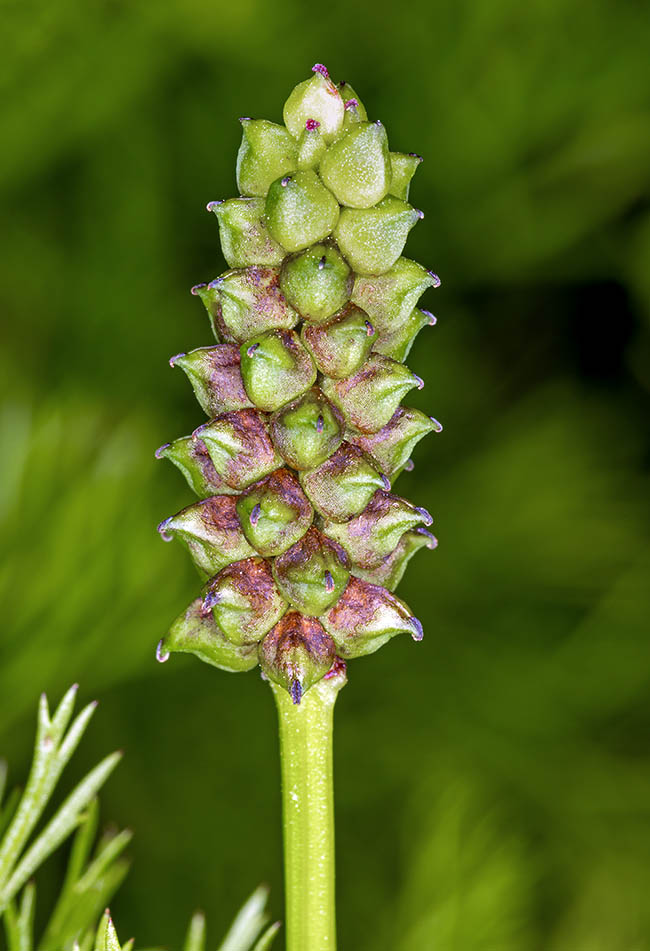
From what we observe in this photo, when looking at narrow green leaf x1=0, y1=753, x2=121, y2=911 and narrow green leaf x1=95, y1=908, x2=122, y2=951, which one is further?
narrow green leaf x1=0, y1=753, x2=121, y2=911

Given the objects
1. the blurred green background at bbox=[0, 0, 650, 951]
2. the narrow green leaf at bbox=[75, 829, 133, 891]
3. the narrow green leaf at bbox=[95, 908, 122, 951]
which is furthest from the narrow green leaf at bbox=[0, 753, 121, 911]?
the blurred green background at bbox=[0, 0, 650, 951]

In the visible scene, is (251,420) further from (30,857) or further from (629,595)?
(629,595)

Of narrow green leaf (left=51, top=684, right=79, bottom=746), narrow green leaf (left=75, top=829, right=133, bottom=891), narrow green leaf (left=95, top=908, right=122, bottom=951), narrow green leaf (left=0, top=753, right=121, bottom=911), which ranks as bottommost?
narrow green leaf (left=95, top=908, right=122, bottom=951)

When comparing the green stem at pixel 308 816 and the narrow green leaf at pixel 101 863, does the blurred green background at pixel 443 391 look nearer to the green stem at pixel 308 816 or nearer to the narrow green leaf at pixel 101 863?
the narrow green leaf at pixel 101 863

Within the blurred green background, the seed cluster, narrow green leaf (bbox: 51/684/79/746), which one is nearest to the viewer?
the seed cluster

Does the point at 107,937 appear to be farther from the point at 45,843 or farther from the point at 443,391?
the point at 443,391

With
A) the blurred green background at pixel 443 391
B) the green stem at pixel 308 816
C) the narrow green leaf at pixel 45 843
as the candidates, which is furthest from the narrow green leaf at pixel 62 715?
the blurred green background at pixel 443 391

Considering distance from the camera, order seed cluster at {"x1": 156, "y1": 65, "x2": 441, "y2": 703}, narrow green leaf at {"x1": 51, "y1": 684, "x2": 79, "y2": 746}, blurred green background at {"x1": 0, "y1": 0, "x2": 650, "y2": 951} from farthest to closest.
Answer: blurred green background at {"x1": 0, "y1": 0, "x2": 650, "y2": 951}
narrow green leaf at {"x1": 51, "y1": 684, "x2": 79, "y2": 746}
seed cluster at {"x1": 156, "y1": 65, "x2": 441, "y2": 703}

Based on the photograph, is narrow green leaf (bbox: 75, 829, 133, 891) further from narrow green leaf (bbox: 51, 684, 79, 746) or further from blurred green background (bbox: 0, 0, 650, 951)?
blurred green background (bbox: 0, 0, 650, 951)
